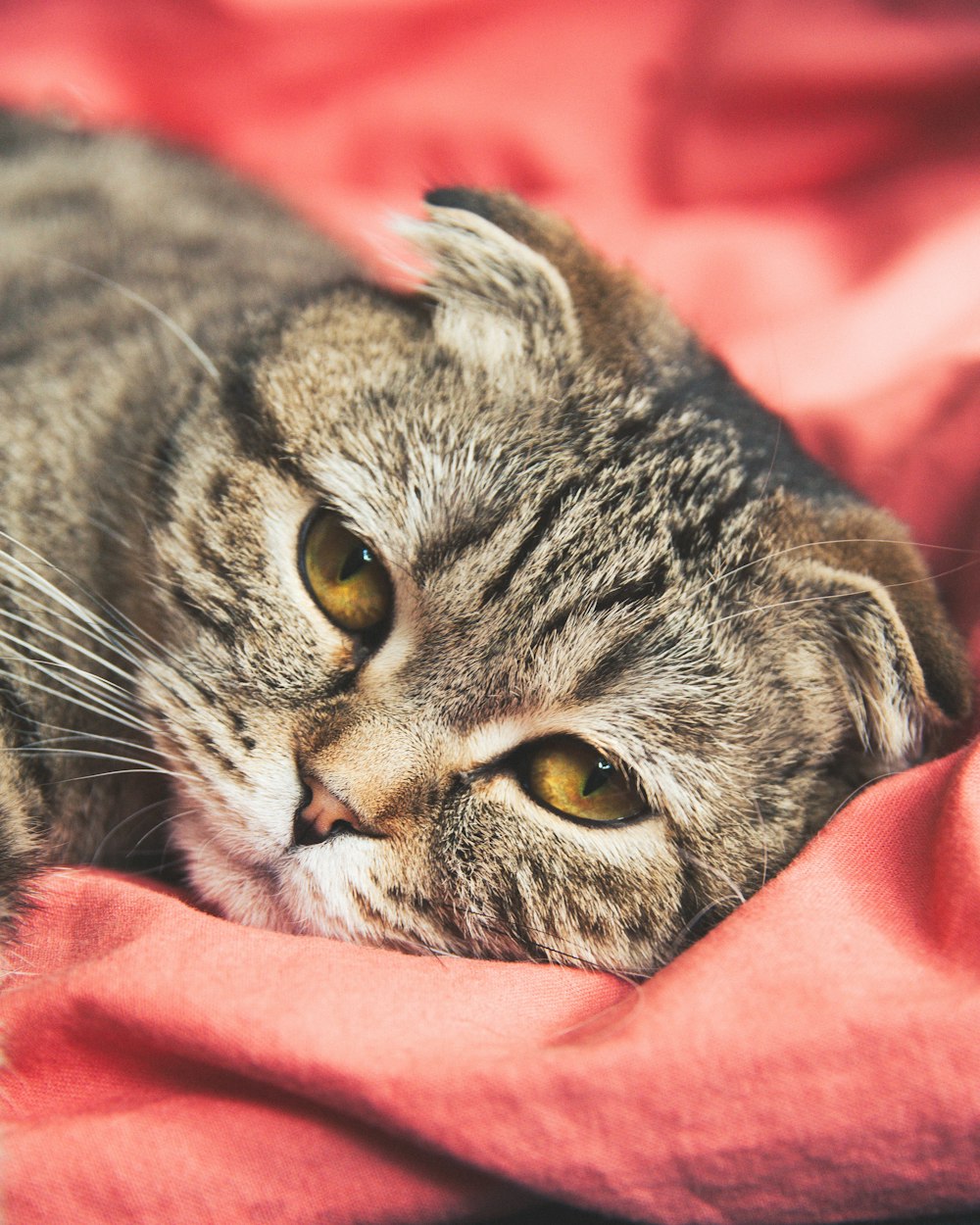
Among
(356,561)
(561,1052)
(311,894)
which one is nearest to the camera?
(561,1052)

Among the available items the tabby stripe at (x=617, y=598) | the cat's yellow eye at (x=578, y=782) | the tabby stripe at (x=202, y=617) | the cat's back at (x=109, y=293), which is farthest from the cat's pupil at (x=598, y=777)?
the cat's back at (x=109, y=293)

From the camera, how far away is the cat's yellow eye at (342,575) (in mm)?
969

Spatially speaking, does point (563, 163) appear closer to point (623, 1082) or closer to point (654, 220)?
point (654, 220)

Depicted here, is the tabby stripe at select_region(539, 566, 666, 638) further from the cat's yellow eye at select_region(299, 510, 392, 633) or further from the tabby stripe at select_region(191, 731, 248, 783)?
the tabby stripe at select_region(191, 731, 248, 783)

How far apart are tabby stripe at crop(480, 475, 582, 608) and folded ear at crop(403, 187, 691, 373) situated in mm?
170

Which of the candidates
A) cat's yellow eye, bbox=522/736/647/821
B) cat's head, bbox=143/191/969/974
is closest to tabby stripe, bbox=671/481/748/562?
cat's head, bbox=143/191/969/974

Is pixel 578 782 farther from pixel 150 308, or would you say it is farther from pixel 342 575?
pixel 150 308

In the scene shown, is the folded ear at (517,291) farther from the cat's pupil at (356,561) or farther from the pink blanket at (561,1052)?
the pink blanket at (561,1052)

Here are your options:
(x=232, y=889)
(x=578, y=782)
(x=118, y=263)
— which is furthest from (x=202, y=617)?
(x=118, y=263)

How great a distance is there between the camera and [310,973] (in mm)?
748

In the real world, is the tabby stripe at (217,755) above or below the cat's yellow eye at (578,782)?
above

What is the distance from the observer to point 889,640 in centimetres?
95

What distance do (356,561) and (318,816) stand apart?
0.25m

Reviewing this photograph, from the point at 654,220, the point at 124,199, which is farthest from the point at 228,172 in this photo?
the point at 654,220
